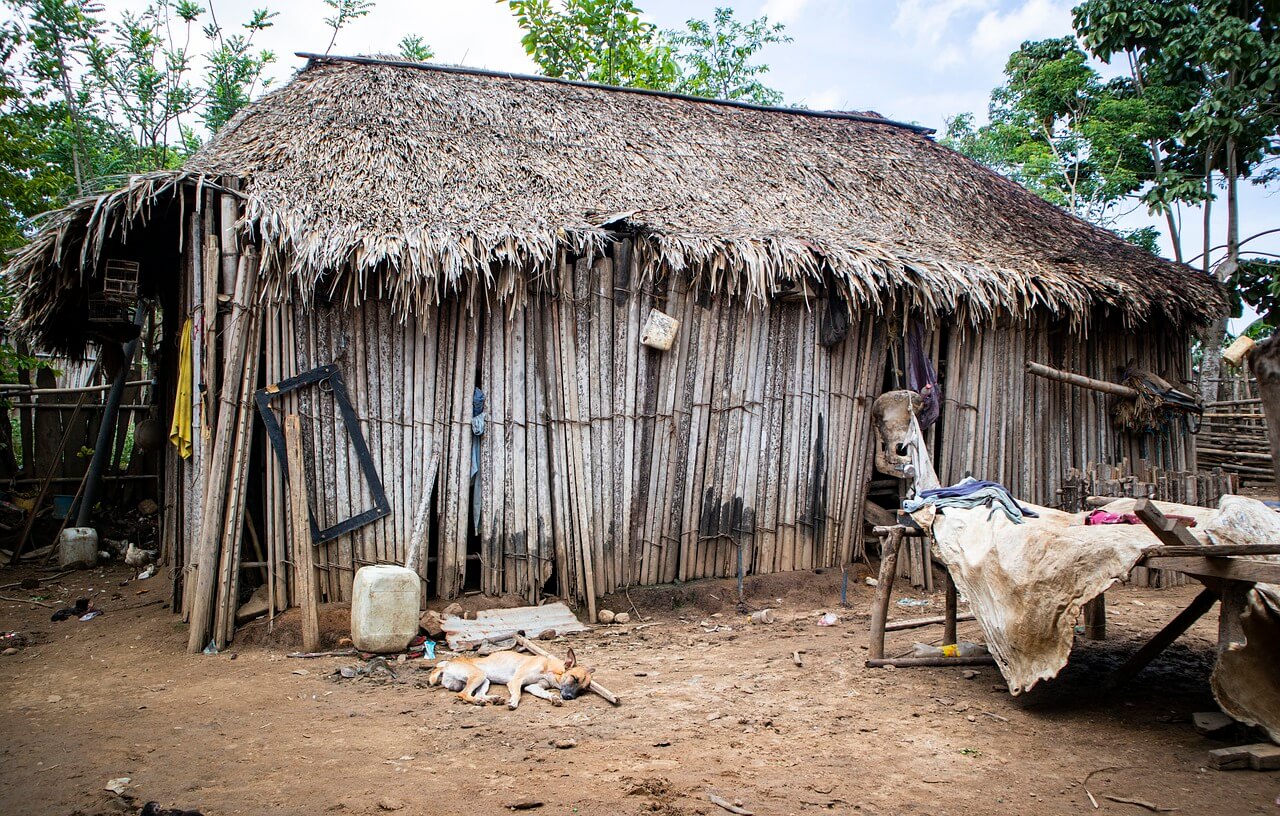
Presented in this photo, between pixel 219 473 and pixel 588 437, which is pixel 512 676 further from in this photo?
pixel 219 473

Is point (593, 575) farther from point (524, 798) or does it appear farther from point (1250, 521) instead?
point (1250, 521)

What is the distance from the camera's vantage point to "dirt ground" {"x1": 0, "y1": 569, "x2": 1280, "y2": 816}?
3164mm

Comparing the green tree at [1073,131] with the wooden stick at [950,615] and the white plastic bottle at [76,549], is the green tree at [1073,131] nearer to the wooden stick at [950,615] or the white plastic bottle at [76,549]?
the wooden stick at [950,615]

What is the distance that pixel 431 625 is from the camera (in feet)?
17.8

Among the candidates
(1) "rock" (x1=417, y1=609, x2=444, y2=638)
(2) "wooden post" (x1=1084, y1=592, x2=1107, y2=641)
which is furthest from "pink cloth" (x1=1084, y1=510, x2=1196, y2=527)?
(1) "rock" (x1=417, y1=609, x2=444, y2=638)

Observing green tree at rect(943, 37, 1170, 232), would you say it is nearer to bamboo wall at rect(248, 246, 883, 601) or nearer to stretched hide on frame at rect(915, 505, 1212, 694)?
bamboo wall at rect(248, 246, 883, 601)

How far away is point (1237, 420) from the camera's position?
12219 mm

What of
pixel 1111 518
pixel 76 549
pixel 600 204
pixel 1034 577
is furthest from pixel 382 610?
pixel 76 549

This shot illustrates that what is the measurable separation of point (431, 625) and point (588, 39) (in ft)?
41.8

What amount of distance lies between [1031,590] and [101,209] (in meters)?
5.51

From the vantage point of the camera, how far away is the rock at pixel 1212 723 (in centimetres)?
356

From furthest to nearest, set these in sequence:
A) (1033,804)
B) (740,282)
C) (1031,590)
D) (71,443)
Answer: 1. (71,443)
2. (740,282)
3. (1031,590)
4. (1033,804)

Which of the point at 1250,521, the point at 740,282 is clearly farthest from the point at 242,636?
the point at 1250,521

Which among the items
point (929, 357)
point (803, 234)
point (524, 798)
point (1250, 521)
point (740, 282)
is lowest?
point (524, 798)
